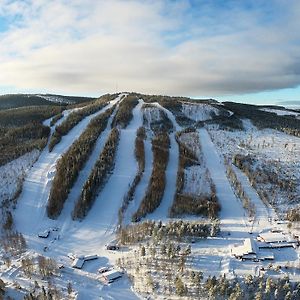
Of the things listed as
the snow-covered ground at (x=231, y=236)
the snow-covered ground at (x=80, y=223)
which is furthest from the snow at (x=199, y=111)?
the snow-covered ground at (x=231, y=236)

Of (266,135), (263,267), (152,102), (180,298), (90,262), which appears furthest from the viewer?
(152,102)

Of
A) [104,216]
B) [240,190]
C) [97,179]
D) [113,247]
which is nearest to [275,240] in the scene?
[240,190]

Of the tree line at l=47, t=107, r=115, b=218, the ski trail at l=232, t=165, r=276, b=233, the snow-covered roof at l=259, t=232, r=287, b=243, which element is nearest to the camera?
the snow-covered roof at l=259, t=232, r=287, b=243

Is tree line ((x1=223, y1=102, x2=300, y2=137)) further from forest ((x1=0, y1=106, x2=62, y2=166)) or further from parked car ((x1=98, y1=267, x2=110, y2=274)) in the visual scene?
parked car ((x1=98, y1=267, x2=110, y2=274))

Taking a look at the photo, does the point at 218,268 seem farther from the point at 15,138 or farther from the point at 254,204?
the point at 15,138

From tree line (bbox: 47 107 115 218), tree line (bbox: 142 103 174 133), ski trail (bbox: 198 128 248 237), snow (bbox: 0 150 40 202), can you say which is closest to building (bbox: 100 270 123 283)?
ski trail (bbox: 198 128 248 237)

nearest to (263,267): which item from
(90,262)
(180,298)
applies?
(180,298)
